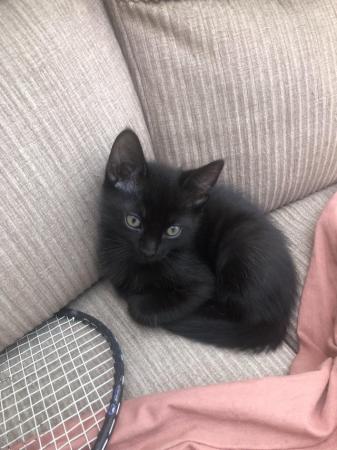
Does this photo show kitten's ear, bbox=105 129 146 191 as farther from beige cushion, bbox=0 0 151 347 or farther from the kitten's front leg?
the kitten's front leg

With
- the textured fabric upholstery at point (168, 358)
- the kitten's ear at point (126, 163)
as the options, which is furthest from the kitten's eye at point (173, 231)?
the textured fabric upholstery at point (168, 358)

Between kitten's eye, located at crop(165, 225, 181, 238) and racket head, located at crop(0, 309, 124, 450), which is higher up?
kitten's eye, located at crop(165, 225, 181, 238)

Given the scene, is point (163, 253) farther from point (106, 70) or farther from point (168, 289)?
point (106, 70)

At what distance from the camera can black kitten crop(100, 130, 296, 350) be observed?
94 centimetres

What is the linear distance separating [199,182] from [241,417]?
20.6 inches

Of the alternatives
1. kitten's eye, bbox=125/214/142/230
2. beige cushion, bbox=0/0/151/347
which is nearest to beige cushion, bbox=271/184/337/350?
kitten's eye, bbox=125/214/142/230

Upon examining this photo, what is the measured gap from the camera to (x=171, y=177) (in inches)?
38.0

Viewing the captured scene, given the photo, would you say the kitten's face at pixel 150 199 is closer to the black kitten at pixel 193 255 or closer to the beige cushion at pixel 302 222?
the black kitten at pixel 193 255

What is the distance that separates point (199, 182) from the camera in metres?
0.94

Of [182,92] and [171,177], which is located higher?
[182,92]

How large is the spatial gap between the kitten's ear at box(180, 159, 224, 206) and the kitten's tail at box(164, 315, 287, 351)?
307mm

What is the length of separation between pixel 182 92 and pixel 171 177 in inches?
9.8

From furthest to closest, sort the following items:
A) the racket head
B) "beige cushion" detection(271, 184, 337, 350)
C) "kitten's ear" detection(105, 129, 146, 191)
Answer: "beige cushion" detection(271, 184, 337, 350) < "kitten's ear" detection(105, 129, 146, 191) < the racket head

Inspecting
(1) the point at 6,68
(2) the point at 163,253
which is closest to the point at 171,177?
(2) the point at 163,253
